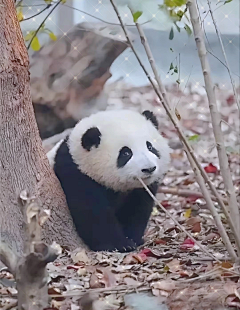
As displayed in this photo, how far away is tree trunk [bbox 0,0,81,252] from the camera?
200 cm

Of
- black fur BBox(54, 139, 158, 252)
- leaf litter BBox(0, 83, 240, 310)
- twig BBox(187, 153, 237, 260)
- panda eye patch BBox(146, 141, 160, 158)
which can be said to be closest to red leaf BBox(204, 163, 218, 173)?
leaf litter BBox(0, 83, 240, 310)

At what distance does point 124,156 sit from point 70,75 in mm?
1523

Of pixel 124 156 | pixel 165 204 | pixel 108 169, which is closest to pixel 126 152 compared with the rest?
pixel 124 156

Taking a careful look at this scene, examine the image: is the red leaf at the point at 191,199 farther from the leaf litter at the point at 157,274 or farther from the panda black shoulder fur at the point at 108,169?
the panda black shoulder fur at the point at 108,169

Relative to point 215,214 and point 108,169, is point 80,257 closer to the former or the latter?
point 108,169

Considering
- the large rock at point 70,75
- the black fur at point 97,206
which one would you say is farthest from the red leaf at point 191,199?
the large rock at point 70,75

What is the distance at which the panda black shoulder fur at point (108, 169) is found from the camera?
2.40 m

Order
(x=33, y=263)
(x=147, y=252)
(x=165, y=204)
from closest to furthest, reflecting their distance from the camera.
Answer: (x=33, y=263)
(x=147, y=252)
(x=165, y=204)

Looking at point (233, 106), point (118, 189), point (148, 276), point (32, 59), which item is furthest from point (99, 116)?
point (233, 106)

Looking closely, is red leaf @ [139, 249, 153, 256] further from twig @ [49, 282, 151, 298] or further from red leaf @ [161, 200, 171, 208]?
red leaf @ [161, 200, 171, 208]

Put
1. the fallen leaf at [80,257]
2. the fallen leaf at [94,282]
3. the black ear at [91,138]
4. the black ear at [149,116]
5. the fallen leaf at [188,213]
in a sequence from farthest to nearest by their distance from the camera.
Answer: the fallen leaf at [188,213], the black ear at [149,116], the black ear at [91,138], the fallen leaf at [80,257], the fallen leaf at [94,282]

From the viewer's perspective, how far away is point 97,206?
2.46 metres

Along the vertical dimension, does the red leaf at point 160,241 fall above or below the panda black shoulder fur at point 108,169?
below

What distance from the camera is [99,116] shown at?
2643 mm
